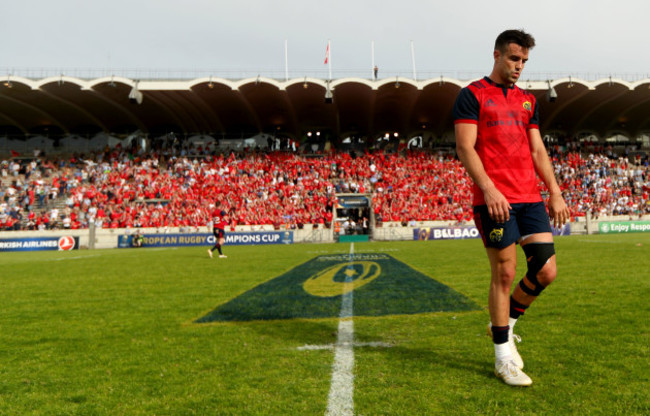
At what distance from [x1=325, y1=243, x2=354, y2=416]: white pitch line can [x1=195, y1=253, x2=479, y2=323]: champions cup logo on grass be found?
2.64ft

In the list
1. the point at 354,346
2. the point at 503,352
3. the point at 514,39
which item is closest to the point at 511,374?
the point at 503,352

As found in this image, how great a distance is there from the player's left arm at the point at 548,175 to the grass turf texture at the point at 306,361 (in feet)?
3.72

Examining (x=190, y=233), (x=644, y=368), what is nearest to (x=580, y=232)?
(x=190, y=233)

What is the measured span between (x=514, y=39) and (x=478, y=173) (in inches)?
44.5

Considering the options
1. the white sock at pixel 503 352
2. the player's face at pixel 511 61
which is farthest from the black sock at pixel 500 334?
the player's face at pixel 511 61

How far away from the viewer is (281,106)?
40.5 m

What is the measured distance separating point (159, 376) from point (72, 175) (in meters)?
39.7

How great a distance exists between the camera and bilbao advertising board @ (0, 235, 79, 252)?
2708cm

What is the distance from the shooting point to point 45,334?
15.8 feet

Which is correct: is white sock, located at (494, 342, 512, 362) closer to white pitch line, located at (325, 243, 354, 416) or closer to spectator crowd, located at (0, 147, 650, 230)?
white pitch line, located at (325, 243, 354, 416)

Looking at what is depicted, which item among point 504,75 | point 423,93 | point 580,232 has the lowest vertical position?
point 580,232

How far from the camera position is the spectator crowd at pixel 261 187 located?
31.7 m

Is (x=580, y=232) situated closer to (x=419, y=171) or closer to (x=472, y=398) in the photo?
(x=419, y=171)

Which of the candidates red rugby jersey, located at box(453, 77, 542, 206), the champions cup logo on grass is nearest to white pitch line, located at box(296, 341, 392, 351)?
the champions cup logo on grass
